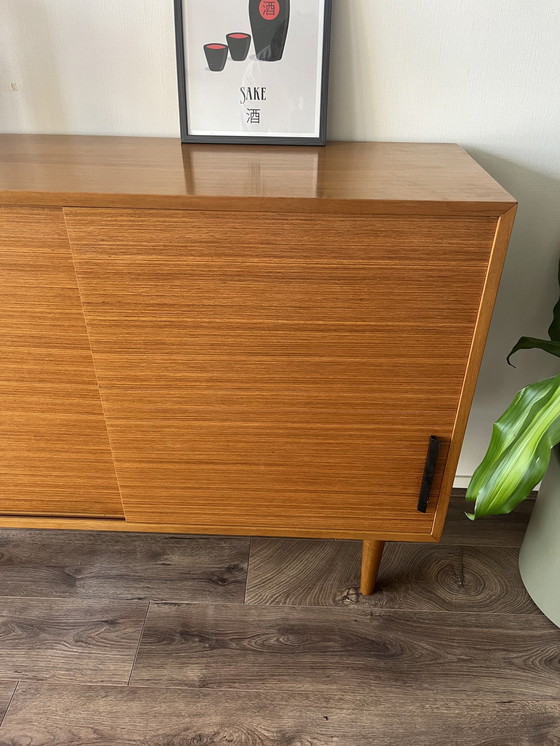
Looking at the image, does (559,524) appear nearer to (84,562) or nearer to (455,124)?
(455,124)

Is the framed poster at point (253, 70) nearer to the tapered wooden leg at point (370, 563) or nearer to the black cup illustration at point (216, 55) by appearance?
the black cup illustration at point (216, 55)

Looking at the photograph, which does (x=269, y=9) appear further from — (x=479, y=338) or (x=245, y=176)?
(x=479, y=338)

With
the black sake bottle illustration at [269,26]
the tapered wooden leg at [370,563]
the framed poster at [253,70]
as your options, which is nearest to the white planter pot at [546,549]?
the tapered wooden leg at [370,563]

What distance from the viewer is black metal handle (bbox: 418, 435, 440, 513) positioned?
974mm

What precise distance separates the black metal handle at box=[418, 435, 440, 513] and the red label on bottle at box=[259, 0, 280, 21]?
759 mm

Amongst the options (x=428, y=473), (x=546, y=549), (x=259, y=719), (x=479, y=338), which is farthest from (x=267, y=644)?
(x=479, y=338)

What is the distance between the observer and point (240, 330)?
876mm

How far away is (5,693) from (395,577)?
806 mm

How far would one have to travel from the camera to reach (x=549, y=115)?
1076 mm

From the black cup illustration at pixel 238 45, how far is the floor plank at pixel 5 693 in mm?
1209

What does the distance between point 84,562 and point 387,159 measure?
41.9 inches

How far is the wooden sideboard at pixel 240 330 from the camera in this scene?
0.80 metres

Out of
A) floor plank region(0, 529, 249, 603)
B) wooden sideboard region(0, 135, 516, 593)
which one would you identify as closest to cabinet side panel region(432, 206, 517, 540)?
wooden sideboard region(0, 135, 516, 593)

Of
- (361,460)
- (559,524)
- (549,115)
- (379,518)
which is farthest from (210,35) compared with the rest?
(559,524)
